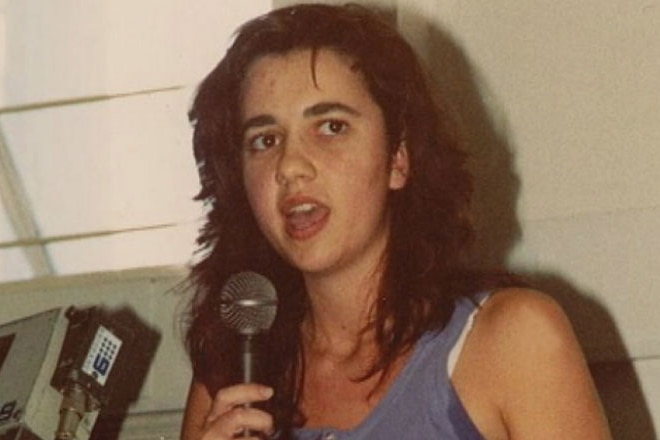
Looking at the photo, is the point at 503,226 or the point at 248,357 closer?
the point at 248,357

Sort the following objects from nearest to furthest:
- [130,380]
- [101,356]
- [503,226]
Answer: [101,356] < [503,226] < [130,380]

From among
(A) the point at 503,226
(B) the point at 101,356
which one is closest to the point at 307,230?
(B) the point at 101,356

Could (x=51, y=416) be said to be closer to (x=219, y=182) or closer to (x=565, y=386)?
(x=219, y=182)

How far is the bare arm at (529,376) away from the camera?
4.44 feet

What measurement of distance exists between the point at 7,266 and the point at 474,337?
1.46 m

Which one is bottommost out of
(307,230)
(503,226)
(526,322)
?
(503,226)

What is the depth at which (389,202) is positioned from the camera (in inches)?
60.2

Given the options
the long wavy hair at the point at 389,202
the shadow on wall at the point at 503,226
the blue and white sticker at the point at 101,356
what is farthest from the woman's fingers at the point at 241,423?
the shadow on wall at the point at 503,226

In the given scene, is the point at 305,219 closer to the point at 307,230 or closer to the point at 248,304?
the point at 307,230

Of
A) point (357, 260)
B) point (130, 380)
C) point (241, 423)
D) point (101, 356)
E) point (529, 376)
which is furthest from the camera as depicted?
point (130, 380)

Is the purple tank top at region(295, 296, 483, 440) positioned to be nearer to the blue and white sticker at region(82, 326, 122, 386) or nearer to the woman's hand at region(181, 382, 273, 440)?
the woman's hand at region(181, 382, 273, 440)

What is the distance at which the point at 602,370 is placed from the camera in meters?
1.87

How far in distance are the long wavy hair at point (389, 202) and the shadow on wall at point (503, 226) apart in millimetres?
337

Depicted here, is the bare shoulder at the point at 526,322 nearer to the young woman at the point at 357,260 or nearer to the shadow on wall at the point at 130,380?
the young woman at the point at 357,260
